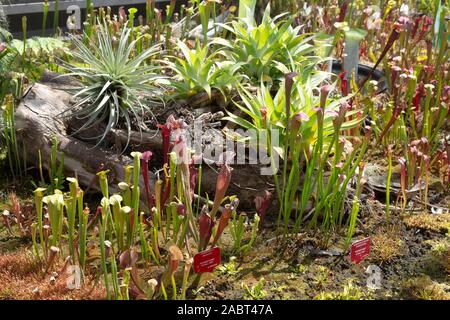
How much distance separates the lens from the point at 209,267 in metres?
2.66

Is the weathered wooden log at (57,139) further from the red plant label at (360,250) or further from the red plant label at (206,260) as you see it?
the red plant label at (360,250)

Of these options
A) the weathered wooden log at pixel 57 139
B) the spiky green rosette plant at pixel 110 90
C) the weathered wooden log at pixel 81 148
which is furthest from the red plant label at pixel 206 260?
the spiky green rosette plant at pixel 110 90

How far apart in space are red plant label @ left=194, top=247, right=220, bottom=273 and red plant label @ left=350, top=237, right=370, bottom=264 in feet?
2.18

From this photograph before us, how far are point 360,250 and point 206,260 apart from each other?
0.77 metres

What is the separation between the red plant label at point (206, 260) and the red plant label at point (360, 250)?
2.18 feet

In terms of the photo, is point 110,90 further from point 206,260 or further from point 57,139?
point 206,260

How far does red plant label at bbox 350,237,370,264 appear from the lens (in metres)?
2.83

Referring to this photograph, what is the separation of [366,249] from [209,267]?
802mm

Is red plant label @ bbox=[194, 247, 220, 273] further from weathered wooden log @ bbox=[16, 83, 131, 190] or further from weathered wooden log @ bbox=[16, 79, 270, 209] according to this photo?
weathered wooden log @ bbox=[16, 83, 131, 190]

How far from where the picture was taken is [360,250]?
2.87 m

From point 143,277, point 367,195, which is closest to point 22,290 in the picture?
point 143,277

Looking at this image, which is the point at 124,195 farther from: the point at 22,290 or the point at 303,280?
the point at 303,280

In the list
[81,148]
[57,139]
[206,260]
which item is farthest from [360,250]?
[57,139]

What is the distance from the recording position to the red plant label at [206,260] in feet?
8.55
